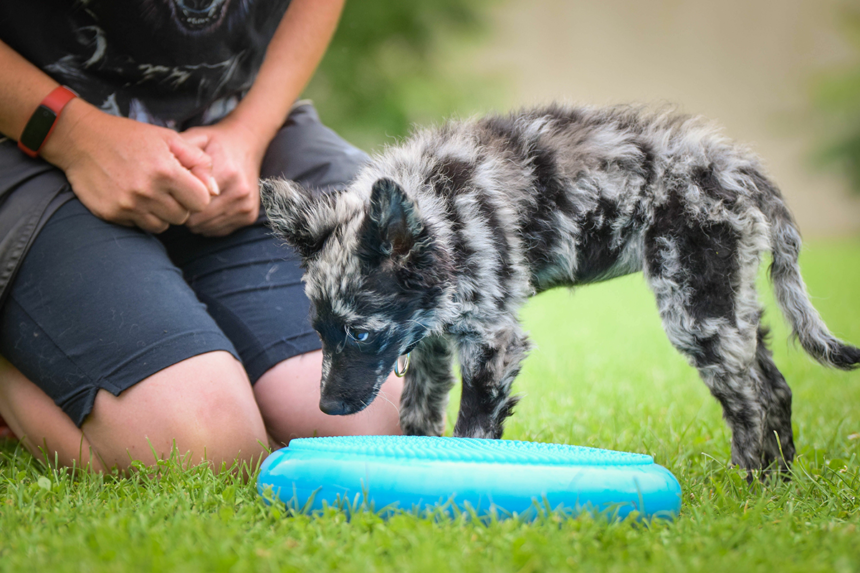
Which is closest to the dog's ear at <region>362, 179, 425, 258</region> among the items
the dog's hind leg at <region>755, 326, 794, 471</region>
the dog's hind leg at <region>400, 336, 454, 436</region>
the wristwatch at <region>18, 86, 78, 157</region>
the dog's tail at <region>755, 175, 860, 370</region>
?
the dog's hind leg at <region>400, 336, 454, 436</region>

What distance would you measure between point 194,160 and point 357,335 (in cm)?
104

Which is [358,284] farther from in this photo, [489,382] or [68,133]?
[68,133]

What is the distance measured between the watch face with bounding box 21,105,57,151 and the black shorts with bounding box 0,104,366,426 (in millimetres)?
280

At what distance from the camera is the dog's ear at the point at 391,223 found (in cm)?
232

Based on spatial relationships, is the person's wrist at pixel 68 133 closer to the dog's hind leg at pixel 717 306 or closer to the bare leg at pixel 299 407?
the bare leg at pixel 299 407

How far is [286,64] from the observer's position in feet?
11.1

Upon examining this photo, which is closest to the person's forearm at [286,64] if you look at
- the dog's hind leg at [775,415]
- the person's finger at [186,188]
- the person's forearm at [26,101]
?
the person's finger at [186,188]

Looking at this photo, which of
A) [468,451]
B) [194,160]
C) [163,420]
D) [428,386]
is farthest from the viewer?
[428,386]

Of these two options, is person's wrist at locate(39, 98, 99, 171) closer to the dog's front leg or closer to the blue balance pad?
the blue balance pad

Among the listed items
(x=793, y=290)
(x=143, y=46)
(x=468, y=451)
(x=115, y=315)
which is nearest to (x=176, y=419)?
(x=115, y=315)

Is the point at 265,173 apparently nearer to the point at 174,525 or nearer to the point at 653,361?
the point at 174,525

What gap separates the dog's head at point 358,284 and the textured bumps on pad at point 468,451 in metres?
0.33

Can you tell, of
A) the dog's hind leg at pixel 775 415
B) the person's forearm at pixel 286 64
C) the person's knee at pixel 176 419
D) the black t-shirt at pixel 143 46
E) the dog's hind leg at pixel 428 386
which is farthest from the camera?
the person's forearm at pixel 286 64

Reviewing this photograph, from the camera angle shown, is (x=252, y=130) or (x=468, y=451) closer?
(x=468, y=451)
